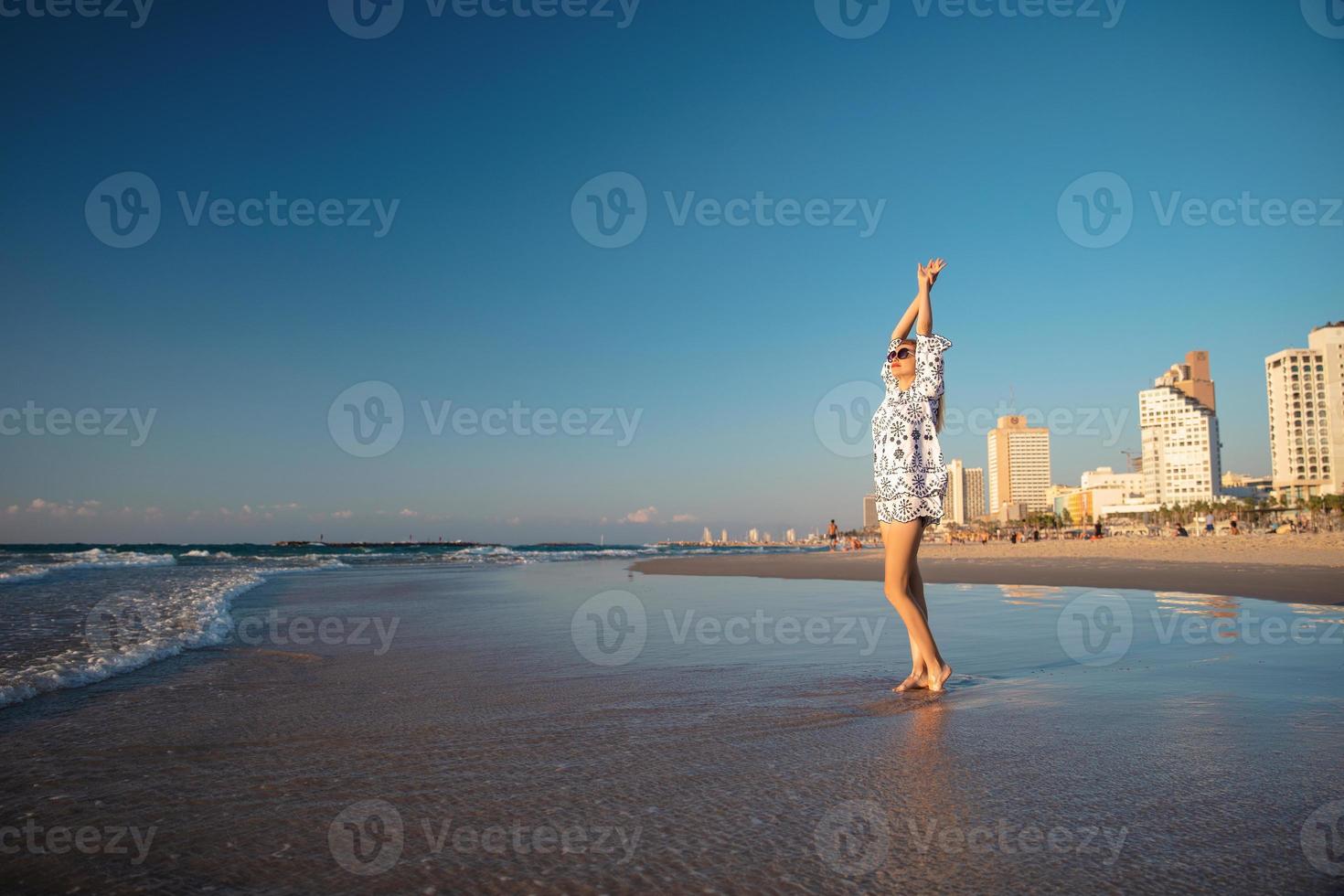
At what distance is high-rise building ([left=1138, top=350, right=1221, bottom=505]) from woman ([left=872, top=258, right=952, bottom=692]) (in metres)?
164

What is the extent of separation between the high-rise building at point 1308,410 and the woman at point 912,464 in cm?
15203

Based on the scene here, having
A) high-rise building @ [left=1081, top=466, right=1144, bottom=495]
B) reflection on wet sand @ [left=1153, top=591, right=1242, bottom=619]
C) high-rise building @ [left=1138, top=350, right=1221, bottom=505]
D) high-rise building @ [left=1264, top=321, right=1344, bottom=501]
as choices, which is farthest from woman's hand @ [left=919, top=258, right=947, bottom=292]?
high-rise building @ [left=1081, top=466, right=1144, bottom=495]

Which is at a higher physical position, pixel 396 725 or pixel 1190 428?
pixel 1190 428

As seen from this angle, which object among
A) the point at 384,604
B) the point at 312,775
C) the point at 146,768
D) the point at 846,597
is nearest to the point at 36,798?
the point at 146,768

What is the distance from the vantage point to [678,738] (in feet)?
11.1

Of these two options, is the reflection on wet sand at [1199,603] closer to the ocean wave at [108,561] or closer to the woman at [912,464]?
the woman at [912,464]

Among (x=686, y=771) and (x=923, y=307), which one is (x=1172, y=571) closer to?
(x=923, y=307)

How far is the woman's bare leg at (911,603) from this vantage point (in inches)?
176

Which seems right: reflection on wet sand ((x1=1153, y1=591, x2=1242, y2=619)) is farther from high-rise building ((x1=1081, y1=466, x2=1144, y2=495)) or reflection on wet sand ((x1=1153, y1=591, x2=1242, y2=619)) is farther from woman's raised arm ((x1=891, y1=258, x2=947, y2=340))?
high-rise building ((x1=1081, y1=466, x2=1144, y2=495))

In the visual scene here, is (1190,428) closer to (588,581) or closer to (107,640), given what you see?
(588,581)

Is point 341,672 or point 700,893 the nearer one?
point 700,893

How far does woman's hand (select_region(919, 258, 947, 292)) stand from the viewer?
4.76 meters

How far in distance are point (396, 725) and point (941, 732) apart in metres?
2.58

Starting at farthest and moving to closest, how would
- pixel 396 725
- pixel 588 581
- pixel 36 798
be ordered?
pixel 588 581 → pixel 396 725 → pixel 36 798
